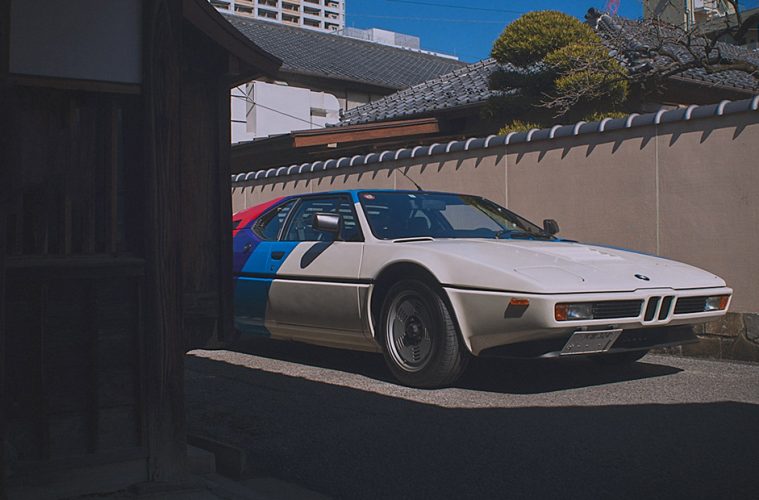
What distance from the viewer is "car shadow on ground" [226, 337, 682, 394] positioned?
5625mm

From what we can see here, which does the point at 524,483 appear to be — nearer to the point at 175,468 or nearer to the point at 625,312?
the point at 175,468

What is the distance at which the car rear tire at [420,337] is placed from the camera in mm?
5309

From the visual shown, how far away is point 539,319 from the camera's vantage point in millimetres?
4883

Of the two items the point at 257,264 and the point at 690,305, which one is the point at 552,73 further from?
the point at 690,305

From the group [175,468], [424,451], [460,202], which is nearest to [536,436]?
[424,451]

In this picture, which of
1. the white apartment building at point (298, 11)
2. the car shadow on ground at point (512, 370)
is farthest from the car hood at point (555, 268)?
the white apartment building at point (298, 11)

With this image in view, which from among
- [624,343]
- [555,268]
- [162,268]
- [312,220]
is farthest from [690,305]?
[162,268]

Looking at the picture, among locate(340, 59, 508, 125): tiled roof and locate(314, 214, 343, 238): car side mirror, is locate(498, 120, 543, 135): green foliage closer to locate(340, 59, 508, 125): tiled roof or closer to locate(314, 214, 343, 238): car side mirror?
locate(340, 59, 508, 125): tiled roof

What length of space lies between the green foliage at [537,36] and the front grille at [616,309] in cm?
836

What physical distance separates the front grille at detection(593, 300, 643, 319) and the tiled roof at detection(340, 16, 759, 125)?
814 centimetres

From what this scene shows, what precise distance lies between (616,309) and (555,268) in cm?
42

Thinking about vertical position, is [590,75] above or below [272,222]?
above

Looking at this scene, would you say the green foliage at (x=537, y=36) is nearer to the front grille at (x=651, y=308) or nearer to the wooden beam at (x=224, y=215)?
the wooden beam at (x=224, y=215)

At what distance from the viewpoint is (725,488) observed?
3.33 metres
